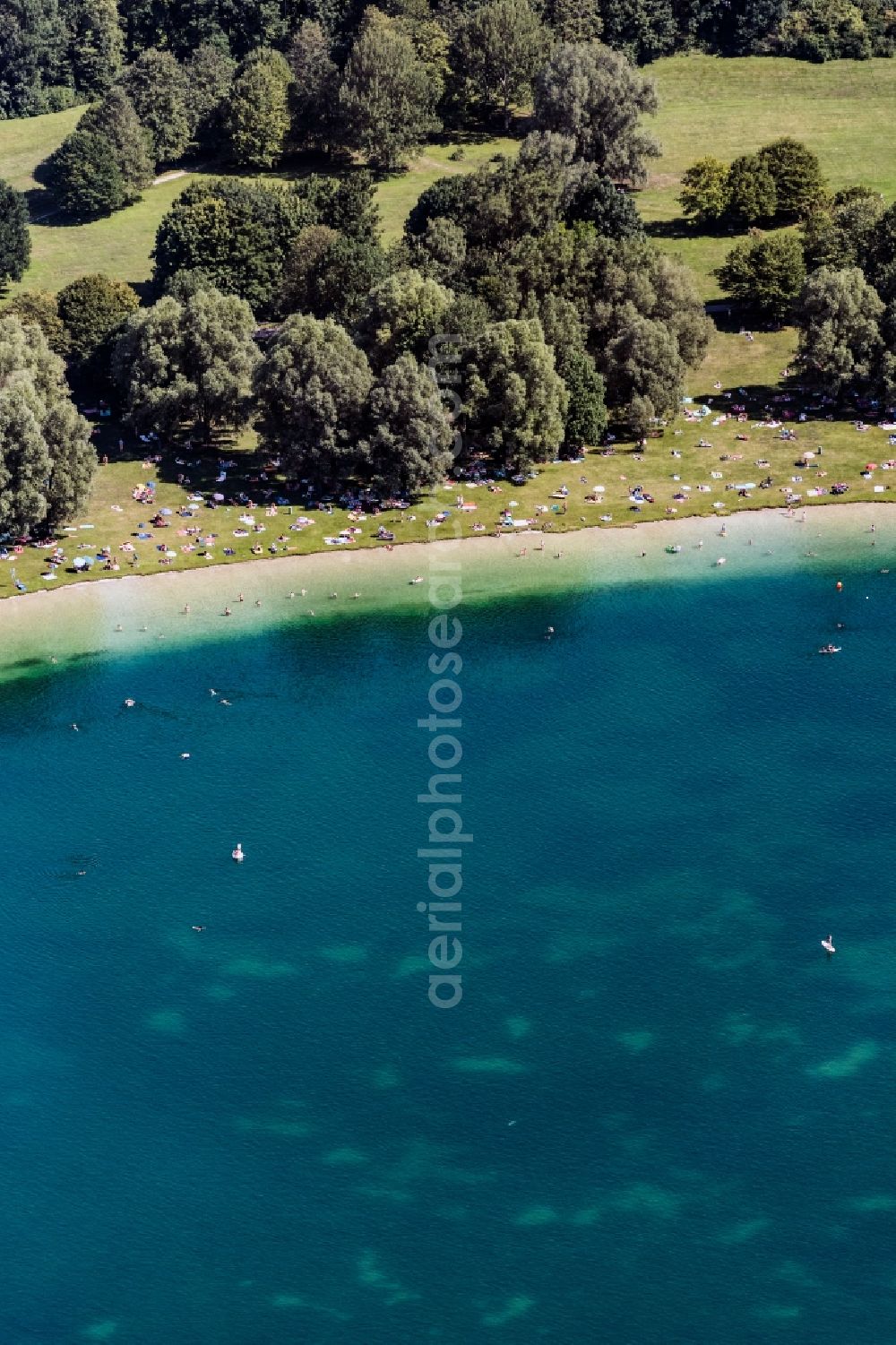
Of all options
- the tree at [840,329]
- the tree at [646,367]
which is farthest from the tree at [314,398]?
the tree at [840,329]

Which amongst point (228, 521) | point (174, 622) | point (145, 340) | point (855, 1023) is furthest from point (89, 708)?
point (855, 1023)

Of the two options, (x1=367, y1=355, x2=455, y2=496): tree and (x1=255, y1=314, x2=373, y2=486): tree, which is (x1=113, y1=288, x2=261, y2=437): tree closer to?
(x1=255, y1=314, x2=373, y2=486): tree

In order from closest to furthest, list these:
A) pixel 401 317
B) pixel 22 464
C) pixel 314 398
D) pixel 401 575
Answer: pixel 401 575 → pixel 22 464 → pixel 314 398 → pixel 401 317

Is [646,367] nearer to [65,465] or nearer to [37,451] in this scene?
[65,465]

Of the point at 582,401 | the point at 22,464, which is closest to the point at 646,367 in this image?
the point at 582,401

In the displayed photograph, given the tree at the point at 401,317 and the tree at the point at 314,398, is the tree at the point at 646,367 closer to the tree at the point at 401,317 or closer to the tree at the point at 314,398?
the tree at the point at 401,317

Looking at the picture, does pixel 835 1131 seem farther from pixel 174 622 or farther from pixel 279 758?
pixel 174 622
